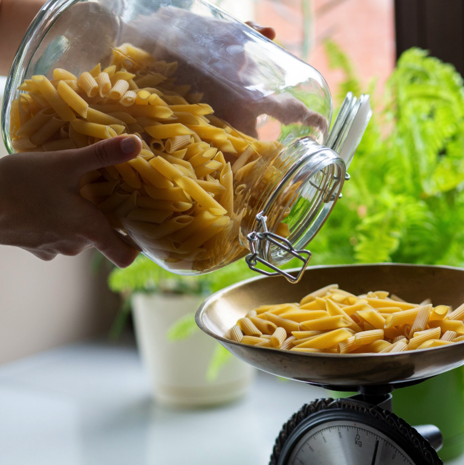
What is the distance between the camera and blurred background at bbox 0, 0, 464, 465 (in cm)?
102

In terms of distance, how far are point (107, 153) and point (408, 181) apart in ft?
2.51

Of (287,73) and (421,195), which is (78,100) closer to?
(287,73)

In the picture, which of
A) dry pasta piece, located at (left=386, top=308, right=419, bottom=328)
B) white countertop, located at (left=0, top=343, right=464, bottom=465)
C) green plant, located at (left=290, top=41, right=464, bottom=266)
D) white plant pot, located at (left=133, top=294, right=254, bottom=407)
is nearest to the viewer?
dry pasta piece, located at (left=386, top=308, right=419, bottom=328)

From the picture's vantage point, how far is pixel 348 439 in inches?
19.9

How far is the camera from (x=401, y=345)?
0.52 metres

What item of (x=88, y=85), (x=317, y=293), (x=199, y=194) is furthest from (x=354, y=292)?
(x=88, y=85)

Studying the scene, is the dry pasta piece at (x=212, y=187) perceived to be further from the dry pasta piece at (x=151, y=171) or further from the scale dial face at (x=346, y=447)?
the scale dial face at (x=346, y=447)

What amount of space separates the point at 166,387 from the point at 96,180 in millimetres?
897

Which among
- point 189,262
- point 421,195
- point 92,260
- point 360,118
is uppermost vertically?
point 360,118

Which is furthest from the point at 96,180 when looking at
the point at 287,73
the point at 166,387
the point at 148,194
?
the point at 166,387

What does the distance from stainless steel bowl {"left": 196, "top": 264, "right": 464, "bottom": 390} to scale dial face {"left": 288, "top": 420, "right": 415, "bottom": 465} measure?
4 cm

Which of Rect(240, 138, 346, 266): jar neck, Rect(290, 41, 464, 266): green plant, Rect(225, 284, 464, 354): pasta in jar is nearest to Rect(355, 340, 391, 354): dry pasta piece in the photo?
Rect(225, 284, 464, 354): pasta in jar

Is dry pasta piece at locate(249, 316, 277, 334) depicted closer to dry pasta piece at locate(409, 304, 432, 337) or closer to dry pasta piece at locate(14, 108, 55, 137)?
dry pasta piece at locate(409, 304, 432, 337)

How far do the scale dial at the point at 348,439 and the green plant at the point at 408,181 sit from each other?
46 cm
